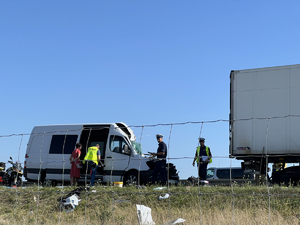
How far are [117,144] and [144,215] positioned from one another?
6.51 metres

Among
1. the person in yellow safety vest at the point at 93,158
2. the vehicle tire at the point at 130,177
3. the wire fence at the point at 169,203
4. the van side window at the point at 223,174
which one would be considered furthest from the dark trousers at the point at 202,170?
the van side window at the point at 223,174

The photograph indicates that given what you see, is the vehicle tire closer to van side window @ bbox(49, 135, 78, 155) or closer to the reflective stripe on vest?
the reflective stripe on vest

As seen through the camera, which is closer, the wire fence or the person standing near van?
the wire fence

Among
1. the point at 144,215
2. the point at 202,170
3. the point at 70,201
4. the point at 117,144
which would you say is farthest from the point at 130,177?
the point at 144,215

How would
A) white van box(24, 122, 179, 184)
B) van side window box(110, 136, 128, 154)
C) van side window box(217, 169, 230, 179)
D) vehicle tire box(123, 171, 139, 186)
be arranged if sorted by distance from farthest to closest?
van side window box(217, 169, 230, 179) → van side window box(110, 136, 128, 154) → white van box(24, 122, 179, 184) → vehicle tire box(123, 171, 139, 186)

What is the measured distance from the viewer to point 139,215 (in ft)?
33.0

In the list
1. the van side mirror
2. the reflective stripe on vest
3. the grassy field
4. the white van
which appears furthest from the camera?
the van side mirror

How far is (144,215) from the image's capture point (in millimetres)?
10156

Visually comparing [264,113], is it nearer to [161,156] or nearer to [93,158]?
[161,156]

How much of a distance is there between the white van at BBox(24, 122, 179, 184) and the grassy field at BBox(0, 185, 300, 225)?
3.43 meters

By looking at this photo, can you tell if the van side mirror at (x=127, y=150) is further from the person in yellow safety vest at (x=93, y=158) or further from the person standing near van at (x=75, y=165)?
the person standing near van at (x=75, y=165)

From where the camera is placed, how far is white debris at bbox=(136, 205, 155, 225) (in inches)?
393

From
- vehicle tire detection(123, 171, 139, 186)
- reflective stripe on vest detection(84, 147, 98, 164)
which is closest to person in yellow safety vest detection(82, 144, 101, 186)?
reflective stripe on vest detection(84, 147, 98, 164)

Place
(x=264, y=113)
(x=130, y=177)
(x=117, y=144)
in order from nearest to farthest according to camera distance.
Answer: (x=264, y=113), (x=130, y=177), (x=117, y=144)
